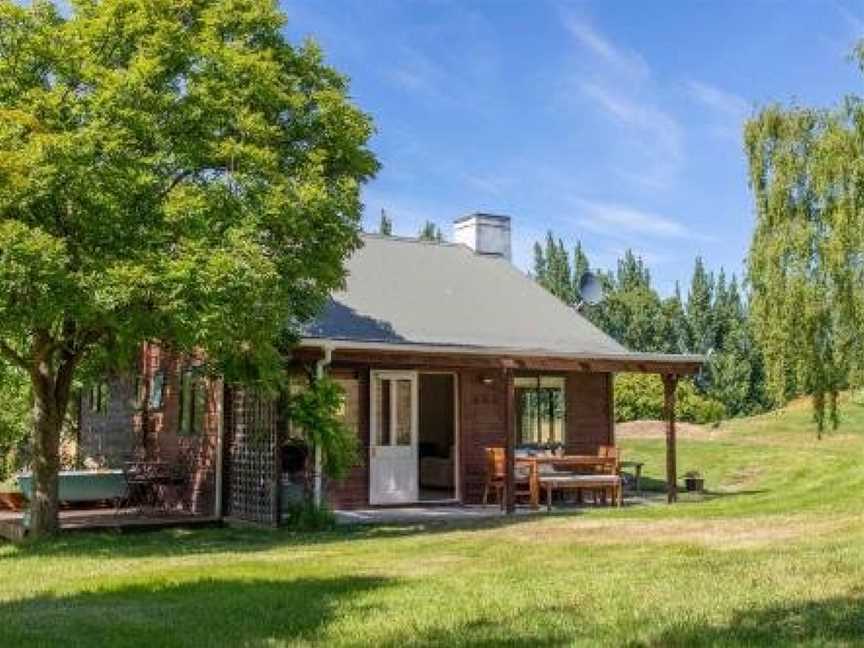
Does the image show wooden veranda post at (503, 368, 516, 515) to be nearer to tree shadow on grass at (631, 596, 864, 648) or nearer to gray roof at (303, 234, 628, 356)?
gray roof at (303, 234, 628, 356)

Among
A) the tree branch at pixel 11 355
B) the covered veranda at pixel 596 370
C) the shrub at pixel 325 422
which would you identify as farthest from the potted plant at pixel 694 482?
the tree branch at pixel 11 355

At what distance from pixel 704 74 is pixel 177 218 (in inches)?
495

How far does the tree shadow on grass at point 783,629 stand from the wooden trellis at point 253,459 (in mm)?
8893

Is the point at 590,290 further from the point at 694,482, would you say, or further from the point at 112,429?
the point at 112,429

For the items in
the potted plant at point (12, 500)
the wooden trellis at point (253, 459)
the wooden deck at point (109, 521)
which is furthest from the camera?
the potted plant at point (12, 500)

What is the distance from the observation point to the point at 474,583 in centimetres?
872

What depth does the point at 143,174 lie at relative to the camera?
12.1 meters

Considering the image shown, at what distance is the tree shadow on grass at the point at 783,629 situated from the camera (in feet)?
19.9

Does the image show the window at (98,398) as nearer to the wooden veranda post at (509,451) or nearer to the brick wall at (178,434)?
the brick wall at (178,434)

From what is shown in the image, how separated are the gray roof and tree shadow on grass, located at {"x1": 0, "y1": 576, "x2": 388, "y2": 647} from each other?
672 cm

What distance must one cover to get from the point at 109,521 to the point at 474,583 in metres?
8.48

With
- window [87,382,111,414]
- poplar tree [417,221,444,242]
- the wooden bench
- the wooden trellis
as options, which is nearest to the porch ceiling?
the wooden trellis

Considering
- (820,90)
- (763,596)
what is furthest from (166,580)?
(820,90)

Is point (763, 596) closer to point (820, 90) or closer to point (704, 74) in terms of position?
point (704, 74)
